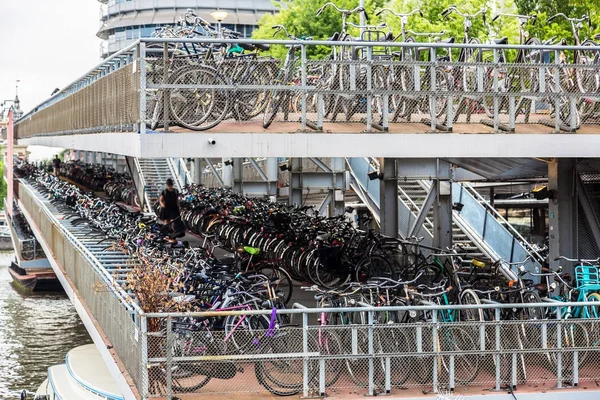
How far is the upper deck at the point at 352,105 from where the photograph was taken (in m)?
12.7

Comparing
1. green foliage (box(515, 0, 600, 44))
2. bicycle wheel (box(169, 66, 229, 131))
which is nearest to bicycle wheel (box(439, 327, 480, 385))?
bicycle wheel (box(169, 66, 229, 131))

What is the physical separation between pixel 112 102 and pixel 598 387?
8096 millimetres

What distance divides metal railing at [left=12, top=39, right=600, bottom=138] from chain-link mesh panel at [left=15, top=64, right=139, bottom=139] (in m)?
0.04

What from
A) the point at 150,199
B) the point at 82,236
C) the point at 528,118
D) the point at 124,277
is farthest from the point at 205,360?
the point at 150,199

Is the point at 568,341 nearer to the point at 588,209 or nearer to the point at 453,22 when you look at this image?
the point at 588,209

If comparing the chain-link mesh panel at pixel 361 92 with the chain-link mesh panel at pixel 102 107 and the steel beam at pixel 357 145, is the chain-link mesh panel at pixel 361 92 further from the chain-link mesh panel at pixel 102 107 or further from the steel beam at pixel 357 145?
the chain-link mesh panel at pixel 102 107

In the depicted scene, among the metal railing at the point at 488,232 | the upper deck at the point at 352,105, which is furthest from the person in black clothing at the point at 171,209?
the upper deck at the point at 352,105

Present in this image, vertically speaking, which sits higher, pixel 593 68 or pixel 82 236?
pixel 593 68

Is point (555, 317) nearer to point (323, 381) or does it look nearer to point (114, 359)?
point (323, 381)

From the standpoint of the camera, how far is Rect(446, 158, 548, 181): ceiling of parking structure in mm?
17797

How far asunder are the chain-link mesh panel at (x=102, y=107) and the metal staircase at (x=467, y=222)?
652cm

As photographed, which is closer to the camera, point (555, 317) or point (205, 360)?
point (205, 360)

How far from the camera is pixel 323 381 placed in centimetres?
1126

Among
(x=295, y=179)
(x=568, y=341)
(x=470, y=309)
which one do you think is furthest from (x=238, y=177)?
(x=568, y=341)
